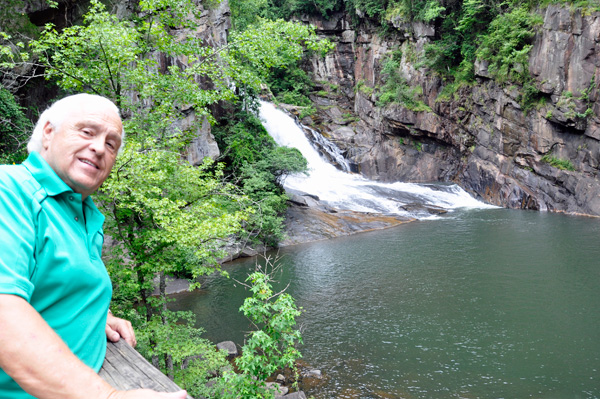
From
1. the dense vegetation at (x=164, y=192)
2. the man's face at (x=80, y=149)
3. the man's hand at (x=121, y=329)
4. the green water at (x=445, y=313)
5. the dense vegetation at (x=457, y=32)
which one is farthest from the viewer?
the dense vegetation at (x=457, y=32)

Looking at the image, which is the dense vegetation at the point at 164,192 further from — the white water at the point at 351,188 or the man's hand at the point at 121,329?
the white water at the point at 351,188

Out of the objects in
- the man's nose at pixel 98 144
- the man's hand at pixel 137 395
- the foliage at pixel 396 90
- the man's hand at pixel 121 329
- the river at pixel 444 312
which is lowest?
the river at pixel 444 312

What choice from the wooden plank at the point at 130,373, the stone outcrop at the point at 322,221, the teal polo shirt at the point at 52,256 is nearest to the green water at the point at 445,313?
the stone outcrop at the point at 322,221

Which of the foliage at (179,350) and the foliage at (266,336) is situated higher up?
the foliage at (266,336)

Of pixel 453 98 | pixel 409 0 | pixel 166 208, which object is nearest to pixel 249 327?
pixel 166 208

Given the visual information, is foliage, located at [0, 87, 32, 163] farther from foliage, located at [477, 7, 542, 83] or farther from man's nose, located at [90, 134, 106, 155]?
foliage, located at [477, 7, 542, 83]

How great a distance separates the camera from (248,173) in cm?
2052

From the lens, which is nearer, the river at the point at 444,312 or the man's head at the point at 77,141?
the man's head at the point at 77,141

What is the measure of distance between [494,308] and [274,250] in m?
10.5

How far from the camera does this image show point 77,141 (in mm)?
1435

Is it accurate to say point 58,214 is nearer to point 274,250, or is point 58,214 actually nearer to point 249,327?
point 249,327

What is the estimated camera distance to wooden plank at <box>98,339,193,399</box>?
1.49 meters

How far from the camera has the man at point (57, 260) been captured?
99 centimetres

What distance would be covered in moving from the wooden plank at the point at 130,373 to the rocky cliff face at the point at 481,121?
1038 inches
